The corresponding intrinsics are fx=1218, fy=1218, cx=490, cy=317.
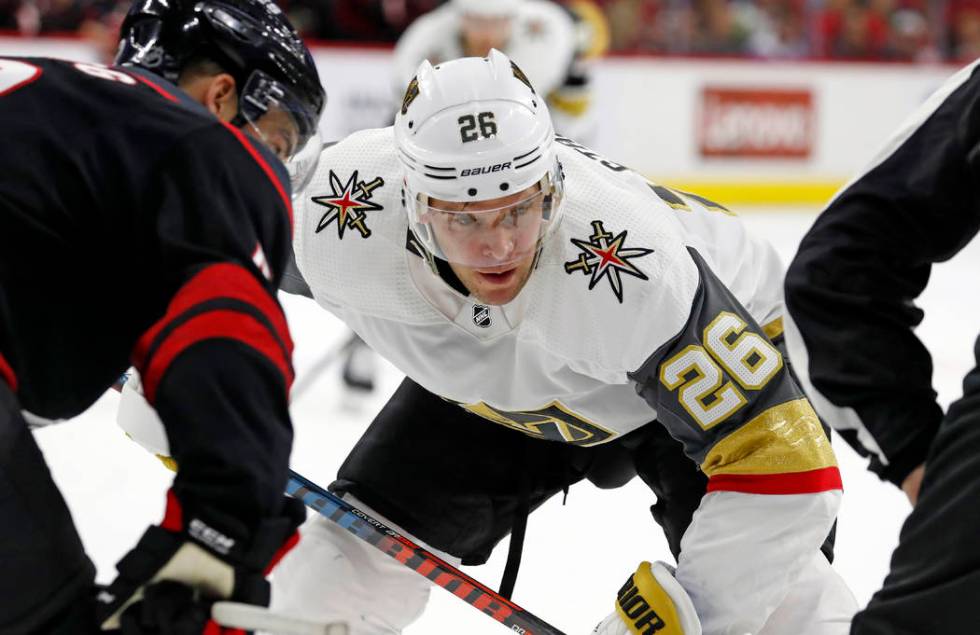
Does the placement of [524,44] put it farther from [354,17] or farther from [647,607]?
[647,607]

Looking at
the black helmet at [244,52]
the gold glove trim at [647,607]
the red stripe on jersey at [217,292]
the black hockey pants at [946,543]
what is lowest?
the gold glove trim at [647,607]

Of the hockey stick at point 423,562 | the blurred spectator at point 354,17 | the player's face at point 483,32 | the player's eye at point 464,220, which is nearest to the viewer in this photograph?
the player's eye at point 464,220

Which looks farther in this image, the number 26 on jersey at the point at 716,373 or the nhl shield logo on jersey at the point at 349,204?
the nhl shield logo on jersey at the point at 349,204

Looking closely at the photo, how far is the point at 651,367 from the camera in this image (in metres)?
1.84

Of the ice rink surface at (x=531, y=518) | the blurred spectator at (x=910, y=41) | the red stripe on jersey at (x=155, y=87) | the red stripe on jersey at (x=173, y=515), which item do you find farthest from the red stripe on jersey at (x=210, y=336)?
the blurred spectator at (x=910, y=41)

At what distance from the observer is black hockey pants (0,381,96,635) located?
119cm

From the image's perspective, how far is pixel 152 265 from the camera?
4.09 ft

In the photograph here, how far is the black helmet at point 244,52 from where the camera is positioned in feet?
5.82

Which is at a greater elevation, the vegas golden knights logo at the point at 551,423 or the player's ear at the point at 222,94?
the player's ear at the point at 222,94

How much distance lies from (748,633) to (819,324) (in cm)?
65

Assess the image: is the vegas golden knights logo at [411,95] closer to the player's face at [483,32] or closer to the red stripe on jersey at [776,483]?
the red stripe on jersey at [776,483]

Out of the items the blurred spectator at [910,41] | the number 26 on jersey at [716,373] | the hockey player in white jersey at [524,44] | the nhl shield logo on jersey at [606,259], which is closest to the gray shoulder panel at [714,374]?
the number 26 on jersey at [716,373]

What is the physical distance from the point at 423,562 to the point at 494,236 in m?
0.61

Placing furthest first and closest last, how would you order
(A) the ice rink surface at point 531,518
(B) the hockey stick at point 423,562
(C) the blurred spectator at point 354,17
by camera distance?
(C) the blurred spectator at point 354,17, (A) the ice rink surface at point 531,518, (B) the hockey stick at point 423,562
